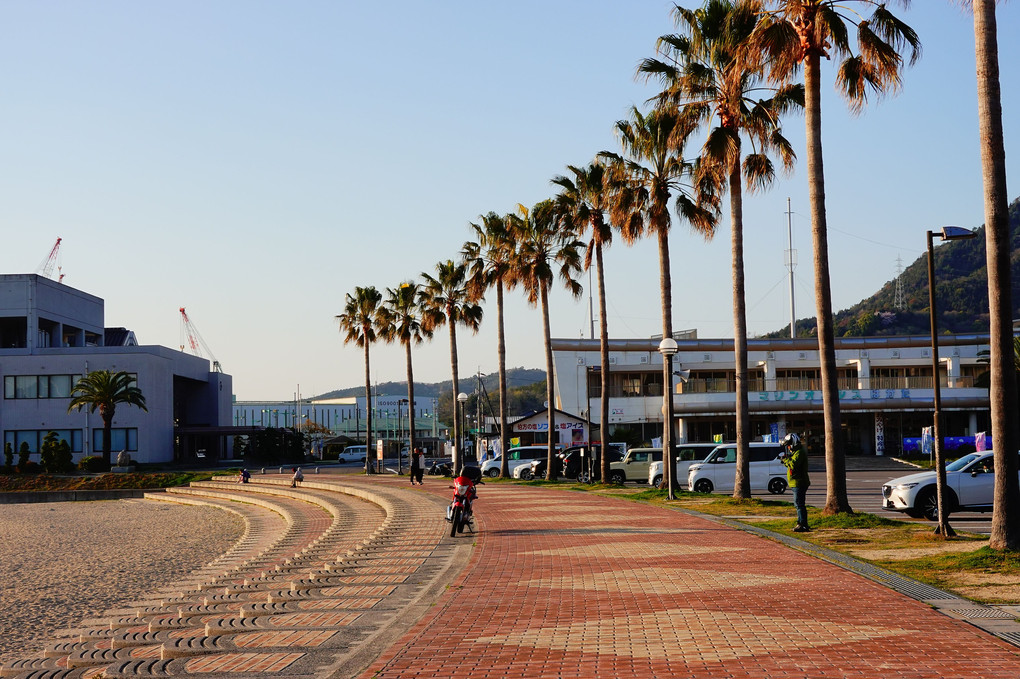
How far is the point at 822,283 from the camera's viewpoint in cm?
1917

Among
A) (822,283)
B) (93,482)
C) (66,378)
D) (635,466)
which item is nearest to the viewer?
(822,283)

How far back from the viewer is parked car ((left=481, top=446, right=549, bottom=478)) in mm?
47000

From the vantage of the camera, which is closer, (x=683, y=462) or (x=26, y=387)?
(x=683, y=462)

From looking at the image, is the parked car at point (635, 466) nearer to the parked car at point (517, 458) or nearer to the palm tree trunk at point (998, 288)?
the parked car at point (517, 458)

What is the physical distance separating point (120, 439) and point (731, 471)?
51.4 m

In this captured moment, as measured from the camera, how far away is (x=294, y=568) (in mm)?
15391

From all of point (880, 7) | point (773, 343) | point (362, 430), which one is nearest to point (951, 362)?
point (773, 343)

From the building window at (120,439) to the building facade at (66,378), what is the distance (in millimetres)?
71

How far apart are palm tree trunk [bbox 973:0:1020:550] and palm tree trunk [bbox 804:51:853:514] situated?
5523mm

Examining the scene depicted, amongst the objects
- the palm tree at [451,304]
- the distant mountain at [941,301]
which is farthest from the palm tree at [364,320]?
the distant mountain at [941,301]

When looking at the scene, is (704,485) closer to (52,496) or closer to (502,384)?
(502,384)

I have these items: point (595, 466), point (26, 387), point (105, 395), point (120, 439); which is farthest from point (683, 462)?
point (26, 387)

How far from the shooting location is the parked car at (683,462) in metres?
34.8

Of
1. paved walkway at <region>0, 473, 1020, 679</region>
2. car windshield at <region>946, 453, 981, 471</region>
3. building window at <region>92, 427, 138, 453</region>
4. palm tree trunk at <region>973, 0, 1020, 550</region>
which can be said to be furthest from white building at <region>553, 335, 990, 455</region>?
palm tree trunk at <region>973, 0, 1020, 550</region>
